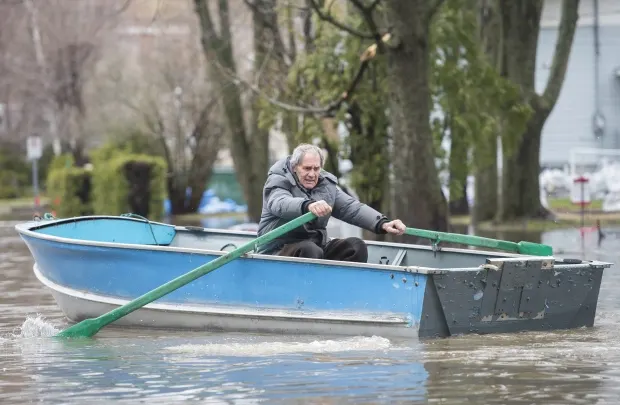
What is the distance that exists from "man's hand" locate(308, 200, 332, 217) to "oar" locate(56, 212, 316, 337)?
38 millimetres

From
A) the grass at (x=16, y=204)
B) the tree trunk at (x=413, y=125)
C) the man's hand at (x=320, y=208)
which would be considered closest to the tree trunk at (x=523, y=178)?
the tree trunk at (x=413, y=125)

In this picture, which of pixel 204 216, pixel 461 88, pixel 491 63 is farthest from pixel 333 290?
pixel 204 216

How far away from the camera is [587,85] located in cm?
4578

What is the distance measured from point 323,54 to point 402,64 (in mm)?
3595

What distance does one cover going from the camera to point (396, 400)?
28.6ft

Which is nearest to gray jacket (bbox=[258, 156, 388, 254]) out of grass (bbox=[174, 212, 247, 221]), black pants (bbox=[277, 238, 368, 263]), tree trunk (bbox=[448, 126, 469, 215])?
black pants (bbox=[277, 238, 368, 263])

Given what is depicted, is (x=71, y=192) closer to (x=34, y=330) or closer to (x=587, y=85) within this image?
(x=587, y=85)

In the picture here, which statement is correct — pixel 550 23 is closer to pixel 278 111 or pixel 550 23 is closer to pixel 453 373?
pixel 278 111

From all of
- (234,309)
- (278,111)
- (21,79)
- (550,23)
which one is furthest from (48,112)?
(234,309)

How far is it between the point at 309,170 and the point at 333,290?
100 centimetres

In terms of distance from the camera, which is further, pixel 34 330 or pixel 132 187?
pixel 132 187

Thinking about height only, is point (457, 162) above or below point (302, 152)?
below

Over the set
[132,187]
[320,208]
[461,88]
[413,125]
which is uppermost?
[461,88]

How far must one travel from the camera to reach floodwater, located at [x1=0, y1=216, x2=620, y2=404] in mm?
8938
